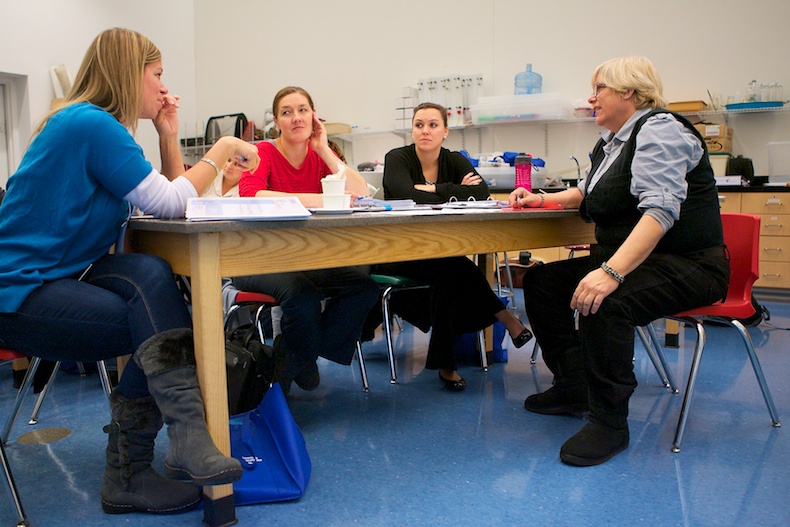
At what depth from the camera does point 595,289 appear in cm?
177

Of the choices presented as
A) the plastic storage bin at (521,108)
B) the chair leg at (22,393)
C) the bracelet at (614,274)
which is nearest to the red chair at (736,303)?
the bracelet at (614,274)

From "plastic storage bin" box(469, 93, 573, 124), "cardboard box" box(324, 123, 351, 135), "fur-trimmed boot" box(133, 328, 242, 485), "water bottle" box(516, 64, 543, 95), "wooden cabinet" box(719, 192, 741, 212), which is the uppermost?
"water bottle" box(516, 64, 543, 95)

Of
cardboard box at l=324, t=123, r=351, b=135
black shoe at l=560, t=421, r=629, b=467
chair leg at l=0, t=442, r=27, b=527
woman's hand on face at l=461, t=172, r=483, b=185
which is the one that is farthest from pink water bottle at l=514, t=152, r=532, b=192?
cardboard box at l=324, t=123, r=351, b=135

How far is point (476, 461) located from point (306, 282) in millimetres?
820

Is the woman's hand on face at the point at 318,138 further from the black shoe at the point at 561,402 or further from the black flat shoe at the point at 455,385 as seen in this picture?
the black shoe at the point at 561,402

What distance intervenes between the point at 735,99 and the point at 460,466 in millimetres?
4366

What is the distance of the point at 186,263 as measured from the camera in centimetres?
148

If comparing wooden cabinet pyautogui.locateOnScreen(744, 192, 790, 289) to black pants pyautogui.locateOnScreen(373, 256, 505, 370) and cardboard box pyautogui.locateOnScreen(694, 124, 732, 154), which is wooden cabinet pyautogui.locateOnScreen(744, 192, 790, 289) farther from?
black pants pyautogui.locateOnScreen(373, 256, 505, 370)

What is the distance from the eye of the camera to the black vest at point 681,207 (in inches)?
73.5

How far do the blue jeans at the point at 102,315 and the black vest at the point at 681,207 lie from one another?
4.02 feet

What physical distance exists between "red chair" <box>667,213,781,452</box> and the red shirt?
146 centimetres

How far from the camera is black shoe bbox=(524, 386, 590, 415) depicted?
2207 mm

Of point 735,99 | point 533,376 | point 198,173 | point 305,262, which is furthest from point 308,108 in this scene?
point 735,99

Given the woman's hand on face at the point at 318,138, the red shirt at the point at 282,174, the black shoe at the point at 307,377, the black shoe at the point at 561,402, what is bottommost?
the black shoe at the point at 561,402
